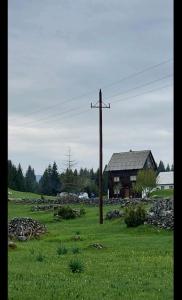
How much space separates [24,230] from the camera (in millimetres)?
25656

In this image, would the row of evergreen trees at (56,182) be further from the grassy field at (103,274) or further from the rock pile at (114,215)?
the grassy field at (103,274)

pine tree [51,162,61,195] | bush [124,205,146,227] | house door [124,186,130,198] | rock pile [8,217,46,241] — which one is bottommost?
rock pile [8,217,46,241]

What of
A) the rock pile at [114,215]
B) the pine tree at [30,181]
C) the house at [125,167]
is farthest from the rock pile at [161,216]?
the pine tree at [30,181]

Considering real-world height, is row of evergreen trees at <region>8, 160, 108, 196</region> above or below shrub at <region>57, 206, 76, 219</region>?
above

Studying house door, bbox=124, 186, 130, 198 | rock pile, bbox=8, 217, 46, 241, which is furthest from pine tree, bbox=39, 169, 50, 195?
rock pile, bbox=8, 217, 46, 241

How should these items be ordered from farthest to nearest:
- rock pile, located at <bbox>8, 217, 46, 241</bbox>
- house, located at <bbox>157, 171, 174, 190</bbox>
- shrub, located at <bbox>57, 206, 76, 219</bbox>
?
house, located at <bbox>157, 171, 174, 190</bbox>, shrub, located at <bbox>57, 206, 76, 219</bbox>, rock pile, located at <bbox>8, 217, 46, 241</bbox>

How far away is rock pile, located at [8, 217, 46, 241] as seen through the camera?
24.9 meters

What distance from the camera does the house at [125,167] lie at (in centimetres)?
8306

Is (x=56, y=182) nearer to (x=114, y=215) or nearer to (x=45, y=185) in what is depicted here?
(x=45, y=185)

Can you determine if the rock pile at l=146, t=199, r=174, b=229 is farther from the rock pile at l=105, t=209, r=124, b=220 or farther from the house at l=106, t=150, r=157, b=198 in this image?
the house at l=106, t=150, r=157, b=198
